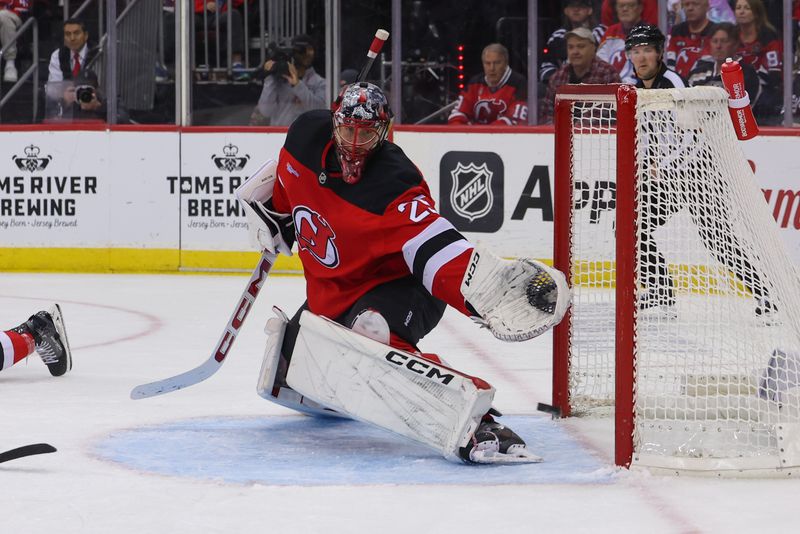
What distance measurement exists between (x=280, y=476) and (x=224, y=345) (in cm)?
83

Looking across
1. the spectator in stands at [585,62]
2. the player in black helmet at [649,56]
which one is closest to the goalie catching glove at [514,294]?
the player in black helmet at [649,56]

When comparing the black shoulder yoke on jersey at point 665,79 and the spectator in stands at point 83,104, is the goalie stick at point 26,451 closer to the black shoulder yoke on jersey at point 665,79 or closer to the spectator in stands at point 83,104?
the black shoulder yoke on jersey at point 665,79

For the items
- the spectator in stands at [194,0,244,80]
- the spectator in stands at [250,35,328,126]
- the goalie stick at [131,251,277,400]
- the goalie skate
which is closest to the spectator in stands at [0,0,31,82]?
the spectator in stands at [194,0,244,80]

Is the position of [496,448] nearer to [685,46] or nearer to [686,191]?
[686,191]

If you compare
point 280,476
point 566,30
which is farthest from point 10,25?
point 280,476

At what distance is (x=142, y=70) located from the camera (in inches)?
277

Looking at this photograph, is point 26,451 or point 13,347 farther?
point 13,347

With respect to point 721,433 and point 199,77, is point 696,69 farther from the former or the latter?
point 721,433

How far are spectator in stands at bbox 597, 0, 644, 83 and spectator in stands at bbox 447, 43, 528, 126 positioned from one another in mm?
436

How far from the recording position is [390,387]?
2891mm

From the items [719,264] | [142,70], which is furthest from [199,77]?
[719,264]

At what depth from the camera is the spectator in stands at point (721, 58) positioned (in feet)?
21.5

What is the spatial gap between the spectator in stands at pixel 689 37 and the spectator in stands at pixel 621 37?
194mm

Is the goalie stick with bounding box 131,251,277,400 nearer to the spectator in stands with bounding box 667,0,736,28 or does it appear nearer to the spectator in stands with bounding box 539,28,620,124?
the spectator in stands with bounding box 539,28,620,124
